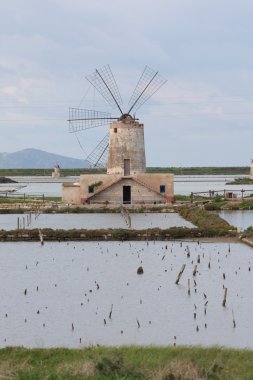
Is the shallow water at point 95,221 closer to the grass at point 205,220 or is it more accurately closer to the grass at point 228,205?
the grass at point 205,220

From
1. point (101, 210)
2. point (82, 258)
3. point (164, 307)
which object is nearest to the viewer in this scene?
point (164, 307)

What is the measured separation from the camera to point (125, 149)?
4847 centimetres

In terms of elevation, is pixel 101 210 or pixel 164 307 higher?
pixel 101 210

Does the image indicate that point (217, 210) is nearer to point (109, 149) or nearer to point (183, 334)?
point (109, 149)

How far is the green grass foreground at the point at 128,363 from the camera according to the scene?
1281cm

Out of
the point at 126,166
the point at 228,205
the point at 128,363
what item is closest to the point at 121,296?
the point at 128,363

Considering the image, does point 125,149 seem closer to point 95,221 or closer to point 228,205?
point 228,205

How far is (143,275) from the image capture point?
80.4ft

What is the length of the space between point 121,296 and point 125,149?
91.4ft

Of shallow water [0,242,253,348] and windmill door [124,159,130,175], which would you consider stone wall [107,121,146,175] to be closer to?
windmill door [124,159,130,175]

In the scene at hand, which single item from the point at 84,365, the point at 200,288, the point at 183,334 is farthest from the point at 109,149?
the point at 84,365

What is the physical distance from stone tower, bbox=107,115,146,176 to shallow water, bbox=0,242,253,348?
17.5m

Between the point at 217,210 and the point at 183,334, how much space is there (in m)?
31.3

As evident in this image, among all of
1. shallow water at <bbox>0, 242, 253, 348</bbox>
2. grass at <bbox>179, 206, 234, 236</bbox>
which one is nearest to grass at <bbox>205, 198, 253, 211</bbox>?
grass at <bbox>179, 206, 234, 236</bbox>
